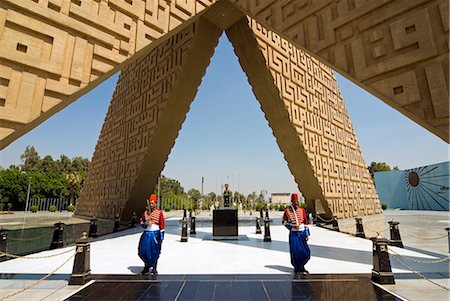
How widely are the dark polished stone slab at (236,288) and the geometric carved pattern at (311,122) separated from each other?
763cm

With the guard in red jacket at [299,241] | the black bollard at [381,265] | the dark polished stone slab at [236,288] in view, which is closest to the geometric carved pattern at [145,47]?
the black bollard at [381,265]

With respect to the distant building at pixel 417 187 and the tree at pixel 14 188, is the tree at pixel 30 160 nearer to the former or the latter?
the tree at pixel 14 188

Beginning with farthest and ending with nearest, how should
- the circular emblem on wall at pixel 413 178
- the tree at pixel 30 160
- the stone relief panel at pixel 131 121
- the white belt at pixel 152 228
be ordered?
1. the tree at pixel 30 160
2. the circular emblem on wall at pixel 413 178
3. the stone relief panel at pixel 131 121
4. the white belt at pixel 152 228

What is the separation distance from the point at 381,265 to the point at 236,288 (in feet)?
8.43

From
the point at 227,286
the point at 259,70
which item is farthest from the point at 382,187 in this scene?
the point at 227,286

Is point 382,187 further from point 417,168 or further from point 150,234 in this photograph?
point 150,234

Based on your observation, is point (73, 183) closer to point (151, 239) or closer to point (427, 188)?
point (151, 239)

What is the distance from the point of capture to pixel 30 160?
5162cm

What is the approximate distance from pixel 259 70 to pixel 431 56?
7.46 metres

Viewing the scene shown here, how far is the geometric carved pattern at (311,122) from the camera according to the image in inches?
434

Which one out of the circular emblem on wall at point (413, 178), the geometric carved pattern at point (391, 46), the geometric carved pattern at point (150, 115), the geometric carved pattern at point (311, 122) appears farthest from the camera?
the circular emblem on wall at point (413, 178)

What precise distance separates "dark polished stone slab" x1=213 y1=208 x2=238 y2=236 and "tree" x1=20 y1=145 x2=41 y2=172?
184 feet

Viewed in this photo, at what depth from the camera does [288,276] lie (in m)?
4.55

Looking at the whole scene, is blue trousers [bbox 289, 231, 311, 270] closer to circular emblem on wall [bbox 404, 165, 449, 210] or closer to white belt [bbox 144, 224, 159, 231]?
white belt [bbox 144, 224, 159, 231]
